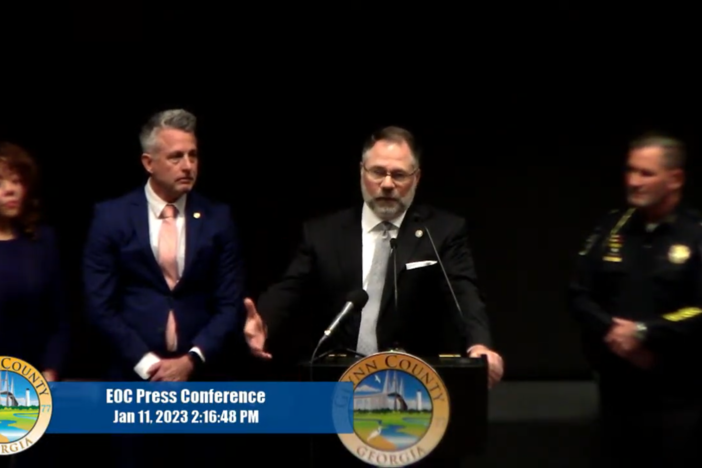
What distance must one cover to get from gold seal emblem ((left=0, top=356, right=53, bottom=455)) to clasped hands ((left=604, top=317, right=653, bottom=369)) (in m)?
1.74

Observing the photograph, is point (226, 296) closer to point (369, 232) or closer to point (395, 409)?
point (369, 232)

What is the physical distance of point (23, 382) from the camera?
3449mm

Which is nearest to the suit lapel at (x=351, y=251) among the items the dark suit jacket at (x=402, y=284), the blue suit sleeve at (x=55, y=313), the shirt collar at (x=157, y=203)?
the dark suit jacket at (x=402, y=284)

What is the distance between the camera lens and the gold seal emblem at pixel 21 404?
3.43 meters

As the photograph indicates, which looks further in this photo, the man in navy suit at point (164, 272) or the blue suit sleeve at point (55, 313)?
the blue suit sleeve at point (55, 313)

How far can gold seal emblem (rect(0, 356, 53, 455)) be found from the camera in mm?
3428

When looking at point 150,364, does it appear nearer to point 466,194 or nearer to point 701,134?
point 466,194

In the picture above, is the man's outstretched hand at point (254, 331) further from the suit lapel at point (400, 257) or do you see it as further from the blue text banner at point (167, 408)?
the suit lapel at point (400, 257)

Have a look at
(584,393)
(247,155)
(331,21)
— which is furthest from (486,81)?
(584,393)

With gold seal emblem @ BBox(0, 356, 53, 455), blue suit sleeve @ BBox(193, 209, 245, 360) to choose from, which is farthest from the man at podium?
gold seal emblem @ BBox(0, 356, 53, 455)

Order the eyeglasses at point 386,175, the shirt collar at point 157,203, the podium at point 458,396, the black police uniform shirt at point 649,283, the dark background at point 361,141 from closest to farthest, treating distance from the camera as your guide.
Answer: the podium at point 458,396, the eyeglasses at point 386,175, the black police uniform shirt at point 649,283, the shirt collar at point 157,203, the dark background at point 361,141

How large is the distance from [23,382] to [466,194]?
6.73ft

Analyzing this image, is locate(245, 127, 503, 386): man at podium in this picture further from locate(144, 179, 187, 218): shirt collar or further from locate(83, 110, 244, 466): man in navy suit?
locate(144, 179, 187, 218): shirt collar

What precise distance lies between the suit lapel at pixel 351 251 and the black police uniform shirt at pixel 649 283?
74cm
